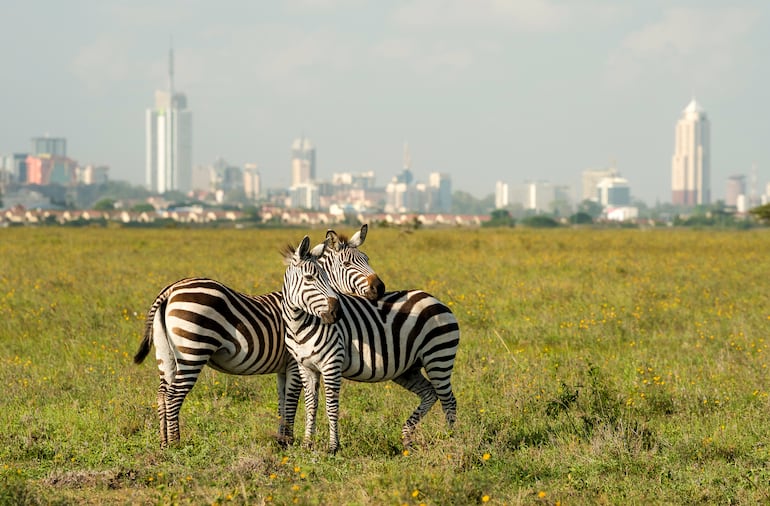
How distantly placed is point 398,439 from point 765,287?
48.8 feet

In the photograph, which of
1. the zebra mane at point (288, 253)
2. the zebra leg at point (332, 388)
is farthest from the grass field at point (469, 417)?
the zebra mane at point (288, 253)

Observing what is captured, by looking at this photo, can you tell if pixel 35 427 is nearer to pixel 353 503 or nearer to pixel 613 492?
pixel 353 503

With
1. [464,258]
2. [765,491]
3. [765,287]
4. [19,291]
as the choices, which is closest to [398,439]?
A: [765,491]

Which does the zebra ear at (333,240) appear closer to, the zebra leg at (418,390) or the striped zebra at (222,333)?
the striped zebra at (222,333)

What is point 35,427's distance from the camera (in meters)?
8.69

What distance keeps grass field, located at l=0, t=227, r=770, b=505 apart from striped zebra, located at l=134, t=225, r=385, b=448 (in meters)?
0.44

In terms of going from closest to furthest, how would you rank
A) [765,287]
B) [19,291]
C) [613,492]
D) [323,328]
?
1. [613,492]
2. [323,328]
3. [19,291]
4. [765,287]

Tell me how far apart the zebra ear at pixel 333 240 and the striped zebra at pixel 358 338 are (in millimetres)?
181

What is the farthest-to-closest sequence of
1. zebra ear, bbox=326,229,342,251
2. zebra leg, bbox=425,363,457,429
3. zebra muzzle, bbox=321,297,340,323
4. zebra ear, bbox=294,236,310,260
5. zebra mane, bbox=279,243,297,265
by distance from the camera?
zebra leg, bbox=425,363,457,429
zebra ear, bbox=326,229,342,251
zebra mane, bbox=279,243,297,265
zebra ear, bbox=294,236,310,260
zebra muzzle, bbox=321,297,340,323

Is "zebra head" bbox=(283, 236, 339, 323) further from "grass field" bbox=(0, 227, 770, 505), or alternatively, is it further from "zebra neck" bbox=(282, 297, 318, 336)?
"grass field" bbox=(0, 227, 770, 505)

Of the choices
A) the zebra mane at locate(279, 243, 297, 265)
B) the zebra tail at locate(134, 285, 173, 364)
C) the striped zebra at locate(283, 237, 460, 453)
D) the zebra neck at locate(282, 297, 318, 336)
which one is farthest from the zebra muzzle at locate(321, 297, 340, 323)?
the zebra tail at locate(134, 285, 173, 364)

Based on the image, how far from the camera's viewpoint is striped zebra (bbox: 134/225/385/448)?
7734 millimetres

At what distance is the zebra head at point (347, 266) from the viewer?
7766 millimetres

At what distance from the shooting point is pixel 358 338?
7820mm
